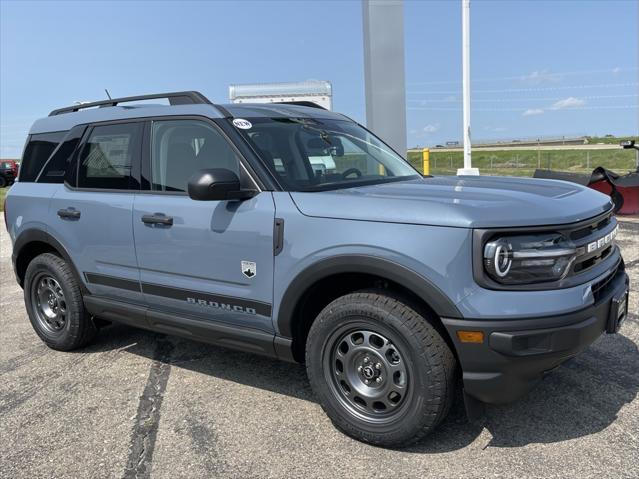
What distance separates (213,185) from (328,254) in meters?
0.76

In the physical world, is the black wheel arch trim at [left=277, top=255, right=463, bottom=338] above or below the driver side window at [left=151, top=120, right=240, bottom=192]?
below

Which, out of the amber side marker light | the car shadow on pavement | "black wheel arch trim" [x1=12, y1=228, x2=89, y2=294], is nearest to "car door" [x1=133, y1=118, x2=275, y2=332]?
the car shadow on pavement

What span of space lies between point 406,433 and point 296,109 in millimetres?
2546

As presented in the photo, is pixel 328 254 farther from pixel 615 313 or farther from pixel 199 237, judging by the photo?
pixel 615 313

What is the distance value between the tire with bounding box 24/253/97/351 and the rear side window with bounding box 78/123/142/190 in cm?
77

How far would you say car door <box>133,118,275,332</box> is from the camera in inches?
130

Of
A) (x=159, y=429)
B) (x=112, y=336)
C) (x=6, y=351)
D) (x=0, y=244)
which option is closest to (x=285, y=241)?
(x=159, y=429)

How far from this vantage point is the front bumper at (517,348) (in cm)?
256


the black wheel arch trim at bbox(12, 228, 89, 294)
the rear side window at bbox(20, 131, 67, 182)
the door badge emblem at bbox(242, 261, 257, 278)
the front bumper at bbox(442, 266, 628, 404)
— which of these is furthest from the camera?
the rear side window at bbox(20, 131, 67, 182)

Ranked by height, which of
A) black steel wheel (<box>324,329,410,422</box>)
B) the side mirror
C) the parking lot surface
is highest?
the side mirror

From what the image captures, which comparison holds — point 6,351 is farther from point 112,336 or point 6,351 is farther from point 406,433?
point 406,433

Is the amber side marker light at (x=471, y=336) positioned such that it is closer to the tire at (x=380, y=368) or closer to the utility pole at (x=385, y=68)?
the tire at (x=380, y=368)

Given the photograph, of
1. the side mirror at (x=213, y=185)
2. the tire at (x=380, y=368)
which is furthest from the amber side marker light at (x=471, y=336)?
the side mirror at (x=213, y=185)

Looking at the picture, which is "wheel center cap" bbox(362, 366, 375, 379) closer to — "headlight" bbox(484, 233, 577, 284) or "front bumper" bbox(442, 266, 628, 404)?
"front bumper" bbox(442, 266, 628, 404)
